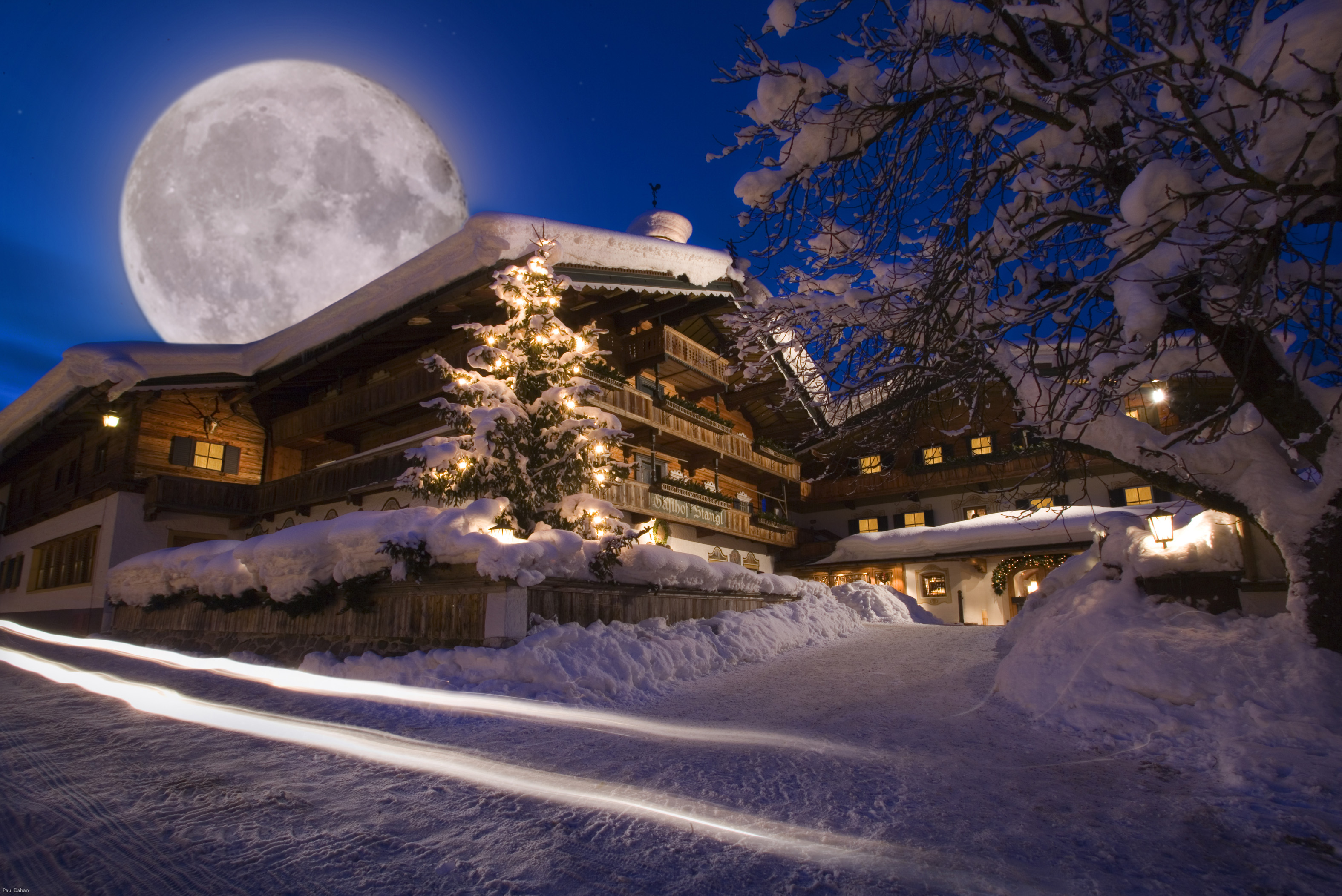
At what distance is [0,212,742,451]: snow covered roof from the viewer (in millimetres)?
16578

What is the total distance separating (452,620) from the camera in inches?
397

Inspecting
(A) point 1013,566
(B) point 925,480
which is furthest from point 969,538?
(B) point 925,480

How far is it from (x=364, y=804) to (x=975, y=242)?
527 cm

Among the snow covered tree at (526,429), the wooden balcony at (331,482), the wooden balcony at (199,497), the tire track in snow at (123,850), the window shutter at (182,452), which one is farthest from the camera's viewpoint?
the window shutter at (182,452)

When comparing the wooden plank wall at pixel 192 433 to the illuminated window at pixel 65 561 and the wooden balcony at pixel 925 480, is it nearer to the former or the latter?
the illuminated window at pixel 65 561

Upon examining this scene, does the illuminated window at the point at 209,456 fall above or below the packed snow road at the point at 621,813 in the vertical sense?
above

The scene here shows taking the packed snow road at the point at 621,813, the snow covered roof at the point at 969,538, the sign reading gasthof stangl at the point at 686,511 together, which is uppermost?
the sign reading gasthof stangl at the point at 686,511

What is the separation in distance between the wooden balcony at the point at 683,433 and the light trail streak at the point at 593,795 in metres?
10.5

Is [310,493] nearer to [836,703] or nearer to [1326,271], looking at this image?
[836,703]

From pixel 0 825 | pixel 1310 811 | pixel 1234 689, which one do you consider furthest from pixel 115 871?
pixel 1234 689

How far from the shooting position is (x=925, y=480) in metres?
31.3

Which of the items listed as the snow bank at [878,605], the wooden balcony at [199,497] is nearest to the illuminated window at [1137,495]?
the snow bank at [878,605]

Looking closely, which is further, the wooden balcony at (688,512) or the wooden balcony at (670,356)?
the wooden balcony at (670,356)

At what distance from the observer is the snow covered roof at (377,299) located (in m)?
16.6
